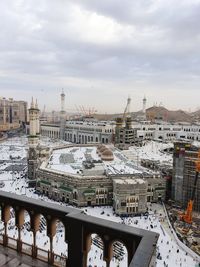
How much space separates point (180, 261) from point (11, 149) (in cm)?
4295

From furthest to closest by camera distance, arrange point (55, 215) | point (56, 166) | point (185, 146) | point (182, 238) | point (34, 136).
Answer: point (34, 136) < point (56, 166) < point (185, 146) < point (182, 238) < point (55, 215)

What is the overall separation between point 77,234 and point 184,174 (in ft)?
69.5

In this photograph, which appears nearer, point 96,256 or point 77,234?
point 77,234

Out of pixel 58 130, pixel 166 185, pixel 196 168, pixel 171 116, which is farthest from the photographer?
pixel 171 116

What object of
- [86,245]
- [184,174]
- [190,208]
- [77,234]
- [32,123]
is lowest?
[190,208]

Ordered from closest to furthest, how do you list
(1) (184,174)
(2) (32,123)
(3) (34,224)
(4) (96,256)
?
(3) (34,224)
(4) (96,256)
(1) (184,174)
(2) (32,123)

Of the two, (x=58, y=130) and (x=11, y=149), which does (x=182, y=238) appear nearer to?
(x=11, y=149)

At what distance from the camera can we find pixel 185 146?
76.3 feet

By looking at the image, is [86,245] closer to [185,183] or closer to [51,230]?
[51,230]

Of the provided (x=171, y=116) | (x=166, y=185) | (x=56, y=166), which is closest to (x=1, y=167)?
(x=56, y=166)

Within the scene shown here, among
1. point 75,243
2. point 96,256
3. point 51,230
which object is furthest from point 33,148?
point 75,243

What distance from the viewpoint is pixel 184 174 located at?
22.9 meters

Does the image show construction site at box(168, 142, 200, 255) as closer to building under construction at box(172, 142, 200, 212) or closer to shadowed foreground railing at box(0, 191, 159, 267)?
building under construction at box(172, 142, 200, 212)

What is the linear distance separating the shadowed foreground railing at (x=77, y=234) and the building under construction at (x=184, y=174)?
20.5 metres
